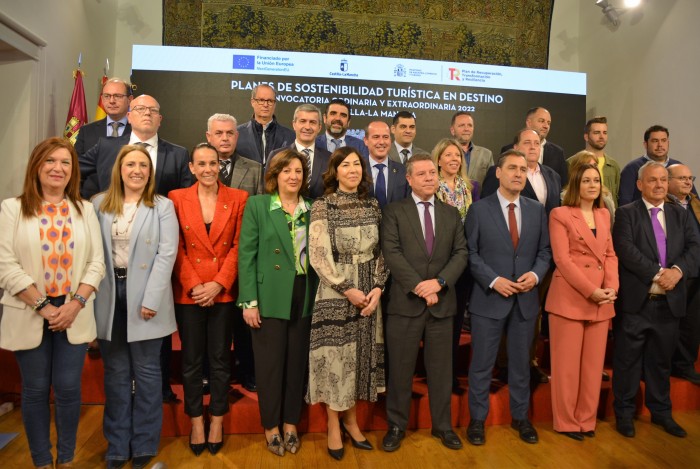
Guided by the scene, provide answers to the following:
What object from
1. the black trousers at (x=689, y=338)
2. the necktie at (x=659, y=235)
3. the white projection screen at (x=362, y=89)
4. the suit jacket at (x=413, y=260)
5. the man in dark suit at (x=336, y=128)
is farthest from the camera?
the white projection screen at (x=362, y=89)

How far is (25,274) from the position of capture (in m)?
2.48

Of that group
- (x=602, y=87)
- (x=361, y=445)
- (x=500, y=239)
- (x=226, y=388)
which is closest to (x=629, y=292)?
(x=500, y=239)

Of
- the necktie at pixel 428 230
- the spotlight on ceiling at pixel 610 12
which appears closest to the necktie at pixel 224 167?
the necktie at pixel 428 230

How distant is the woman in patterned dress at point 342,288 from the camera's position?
9.73 feet

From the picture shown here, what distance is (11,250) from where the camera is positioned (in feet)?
8.17

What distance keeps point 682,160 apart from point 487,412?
168 inches

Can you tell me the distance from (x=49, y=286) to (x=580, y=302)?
9.51 feet

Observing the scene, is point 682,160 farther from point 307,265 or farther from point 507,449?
point 307,265

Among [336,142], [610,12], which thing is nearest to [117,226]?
[336,142]

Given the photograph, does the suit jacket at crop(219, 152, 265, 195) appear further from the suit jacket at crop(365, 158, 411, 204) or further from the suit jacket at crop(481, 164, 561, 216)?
the suit jacket at crop(481, 164, 561, 216)

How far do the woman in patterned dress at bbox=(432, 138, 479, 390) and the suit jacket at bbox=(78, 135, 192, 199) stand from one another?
161 centimetres

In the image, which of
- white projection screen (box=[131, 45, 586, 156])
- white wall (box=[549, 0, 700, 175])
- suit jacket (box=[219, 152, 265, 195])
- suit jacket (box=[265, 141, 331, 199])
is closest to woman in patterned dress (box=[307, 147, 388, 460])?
suit jacket (box=[265, 141, 331, 199])

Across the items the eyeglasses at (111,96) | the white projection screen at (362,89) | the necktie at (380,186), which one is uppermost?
the white projection screen at (362,89)

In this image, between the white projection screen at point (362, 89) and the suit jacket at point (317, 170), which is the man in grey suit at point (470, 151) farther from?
the white projection screen at point (362, 89)
